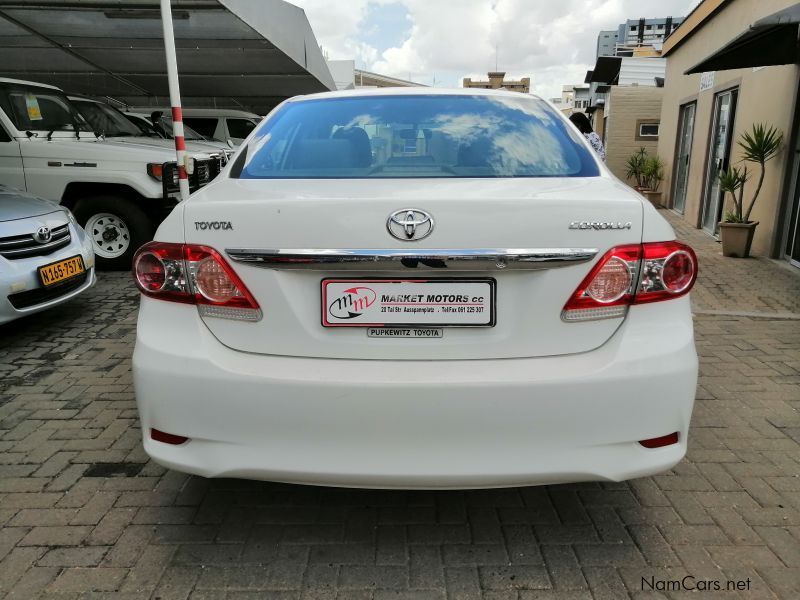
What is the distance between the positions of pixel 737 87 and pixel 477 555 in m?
9.33

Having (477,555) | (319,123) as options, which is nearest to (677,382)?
(477,555)

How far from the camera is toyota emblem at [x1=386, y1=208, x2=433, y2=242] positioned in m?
1.97

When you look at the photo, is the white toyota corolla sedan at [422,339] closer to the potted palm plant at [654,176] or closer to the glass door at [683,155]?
the glass door at [683,155]

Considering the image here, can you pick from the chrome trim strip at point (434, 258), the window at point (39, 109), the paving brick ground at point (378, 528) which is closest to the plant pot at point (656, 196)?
the window at point (39, 109)

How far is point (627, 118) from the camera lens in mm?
20250

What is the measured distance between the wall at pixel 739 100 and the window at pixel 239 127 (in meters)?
8.24

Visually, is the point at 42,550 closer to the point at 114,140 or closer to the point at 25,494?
the point at 25,494

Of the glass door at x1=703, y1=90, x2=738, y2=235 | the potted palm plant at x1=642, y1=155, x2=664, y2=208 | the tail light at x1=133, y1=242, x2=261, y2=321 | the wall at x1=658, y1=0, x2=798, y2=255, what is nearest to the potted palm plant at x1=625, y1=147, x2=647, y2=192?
the potted palm plant at x1=642, y1=155, x2=664, y2=208

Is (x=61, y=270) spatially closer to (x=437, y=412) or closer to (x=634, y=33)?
(x=437, y=412)

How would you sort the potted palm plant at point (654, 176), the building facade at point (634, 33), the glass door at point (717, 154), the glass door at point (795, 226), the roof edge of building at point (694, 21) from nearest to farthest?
the glass door at point (795, 226) → the glass door at point (717, 154) → the roof edge of building at point (694, 21) → the potted palm plant at point (654, 176) → the building facade at point (634, 33)

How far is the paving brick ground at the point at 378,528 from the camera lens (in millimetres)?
2197

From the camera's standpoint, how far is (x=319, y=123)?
291 centimetres

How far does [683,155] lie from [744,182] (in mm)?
4744

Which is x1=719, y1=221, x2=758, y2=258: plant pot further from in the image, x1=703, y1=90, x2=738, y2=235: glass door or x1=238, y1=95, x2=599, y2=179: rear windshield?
x1=238, y1=95, x2=599, y2=179: rear windshield
